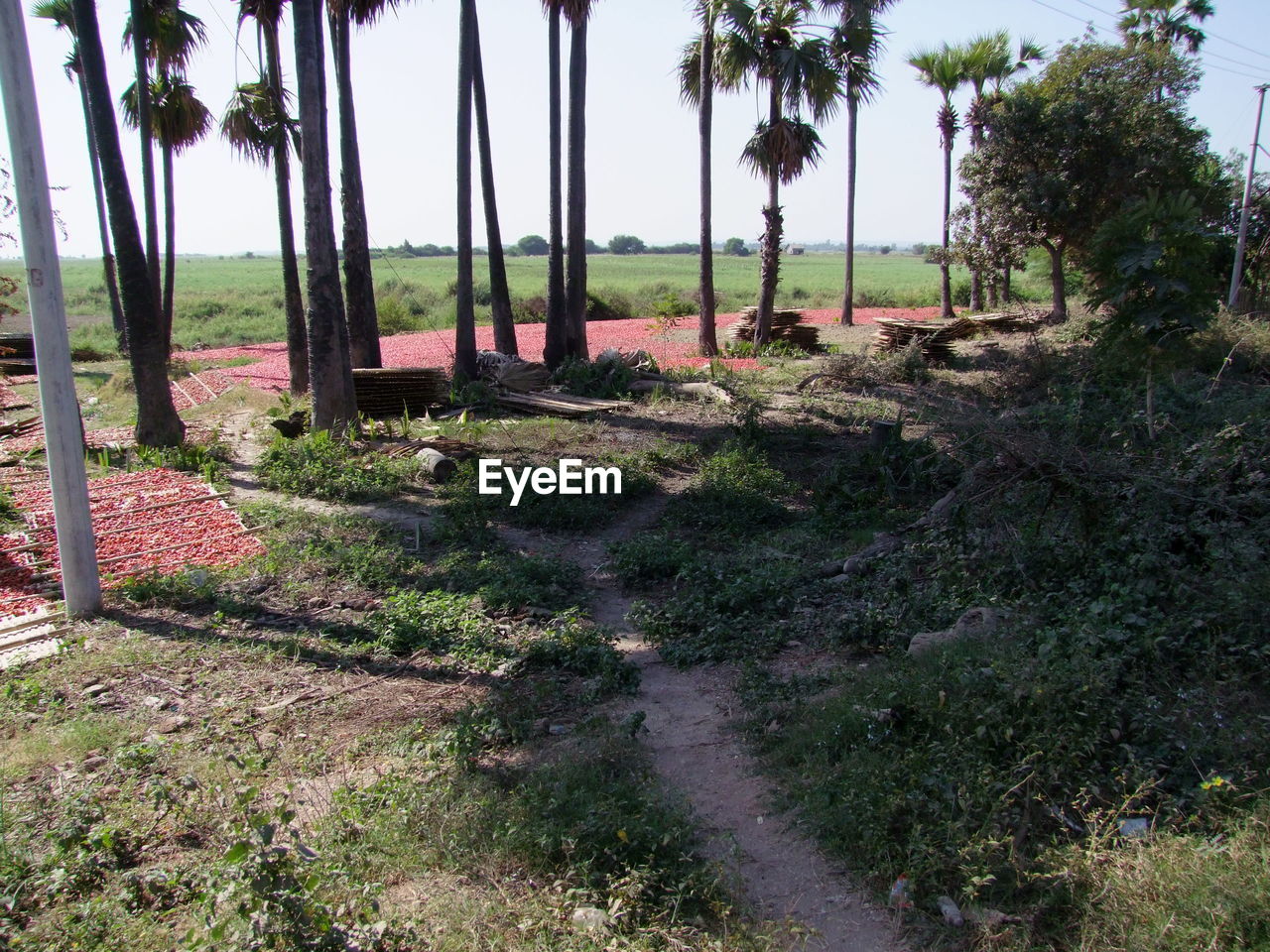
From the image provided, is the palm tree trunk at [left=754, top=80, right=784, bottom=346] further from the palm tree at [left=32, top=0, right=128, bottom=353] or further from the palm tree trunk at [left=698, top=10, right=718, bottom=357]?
the palm tree at [left=32, top=0, right=128, bottom=353]

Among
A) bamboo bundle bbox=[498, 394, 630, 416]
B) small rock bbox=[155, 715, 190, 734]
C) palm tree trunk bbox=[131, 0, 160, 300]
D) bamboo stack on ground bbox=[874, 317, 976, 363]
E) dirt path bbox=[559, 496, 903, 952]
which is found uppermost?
palm tree trunk bbox=[131, 0, 160, 300]

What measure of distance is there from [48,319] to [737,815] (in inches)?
228

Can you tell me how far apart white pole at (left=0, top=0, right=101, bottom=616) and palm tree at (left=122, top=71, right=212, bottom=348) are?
13674 mm

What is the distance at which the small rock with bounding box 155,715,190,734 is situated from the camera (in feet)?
15.9

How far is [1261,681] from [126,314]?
39.0 feet

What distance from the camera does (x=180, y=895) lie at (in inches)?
134

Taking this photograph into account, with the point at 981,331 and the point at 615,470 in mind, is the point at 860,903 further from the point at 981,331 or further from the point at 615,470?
the point at 981,331

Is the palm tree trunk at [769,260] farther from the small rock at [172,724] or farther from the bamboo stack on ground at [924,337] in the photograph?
the small rock at [172,724]

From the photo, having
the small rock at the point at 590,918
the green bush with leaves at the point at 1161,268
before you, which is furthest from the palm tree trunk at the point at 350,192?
the small rock at the point at 590,918

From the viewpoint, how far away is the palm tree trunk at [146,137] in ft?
50.1

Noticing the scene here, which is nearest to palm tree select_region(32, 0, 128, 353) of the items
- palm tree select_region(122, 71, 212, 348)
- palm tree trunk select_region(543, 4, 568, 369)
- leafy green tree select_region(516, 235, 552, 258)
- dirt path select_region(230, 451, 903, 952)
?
palm tree select_region(122, 71, 212, 348)

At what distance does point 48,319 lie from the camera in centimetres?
618

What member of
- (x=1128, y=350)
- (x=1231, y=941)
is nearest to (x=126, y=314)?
(x=1128, y=350)

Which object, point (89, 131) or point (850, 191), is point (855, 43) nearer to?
point (850, 191)
